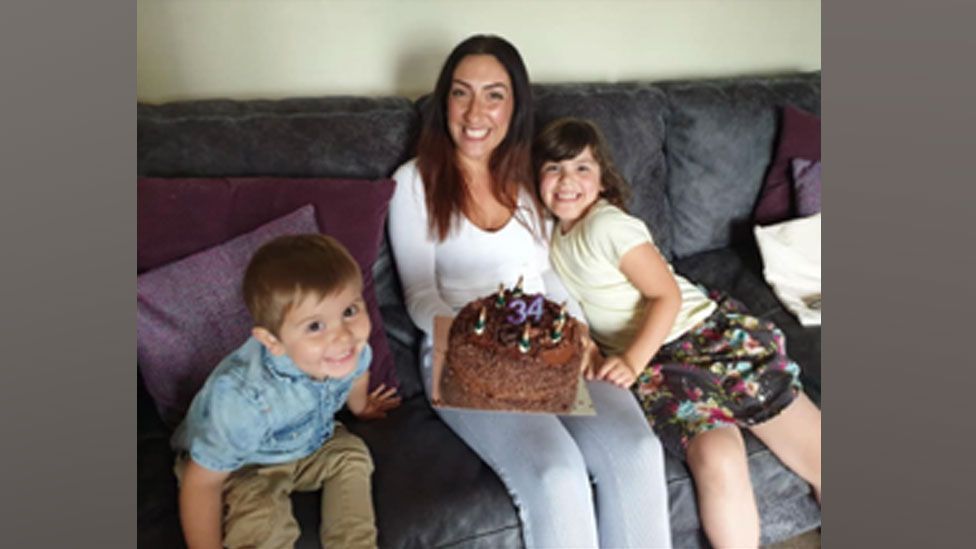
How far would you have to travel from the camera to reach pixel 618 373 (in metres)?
1.71

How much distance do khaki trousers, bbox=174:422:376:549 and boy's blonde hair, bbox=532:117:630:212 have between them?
0.85 meters

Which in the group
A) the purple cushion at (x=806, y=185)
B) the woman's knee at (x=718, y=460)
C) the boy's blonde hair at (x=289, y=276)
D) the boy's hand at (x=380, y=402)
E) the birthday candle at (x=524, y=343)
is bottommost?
the woman's knee at (x=718, y=460)

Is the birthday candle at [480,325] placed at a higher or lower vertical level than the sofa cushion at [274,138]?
lower

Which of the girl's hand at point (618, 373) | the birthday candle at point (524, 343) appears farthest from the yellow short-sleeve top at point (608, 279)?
the birthday candle at point (524, 343)

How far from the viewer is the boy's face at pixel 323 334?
1290 mm

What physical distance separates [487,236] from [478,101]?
1.06ft

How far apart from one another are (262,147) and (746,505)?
1357 mm

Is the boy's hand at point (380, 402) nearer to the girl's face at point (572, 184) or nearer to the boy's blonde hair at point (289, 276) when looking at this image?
the boy's blonde hair at point (289, 276)

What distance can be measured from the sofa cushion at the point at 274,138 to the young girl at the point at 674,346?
1.35 ft

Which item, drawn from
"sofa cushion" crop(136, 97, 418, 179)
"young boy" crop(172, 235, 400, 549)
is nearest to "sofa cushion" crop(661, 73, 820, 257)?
"sofa cushion" crop(136, 97, 418, 179)

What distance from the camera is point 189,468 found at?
129cm

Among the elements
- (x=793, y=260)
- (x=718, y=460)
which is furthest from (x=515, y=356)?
(x=793, y=260)

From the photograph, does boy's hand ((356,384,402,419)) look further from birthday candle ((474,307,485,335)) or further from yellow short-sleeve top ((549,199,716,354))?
yellow short-sleeve top ((549,199,716,354))

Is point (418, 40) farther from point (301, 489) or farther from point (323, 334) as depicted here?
point (301, 489)
